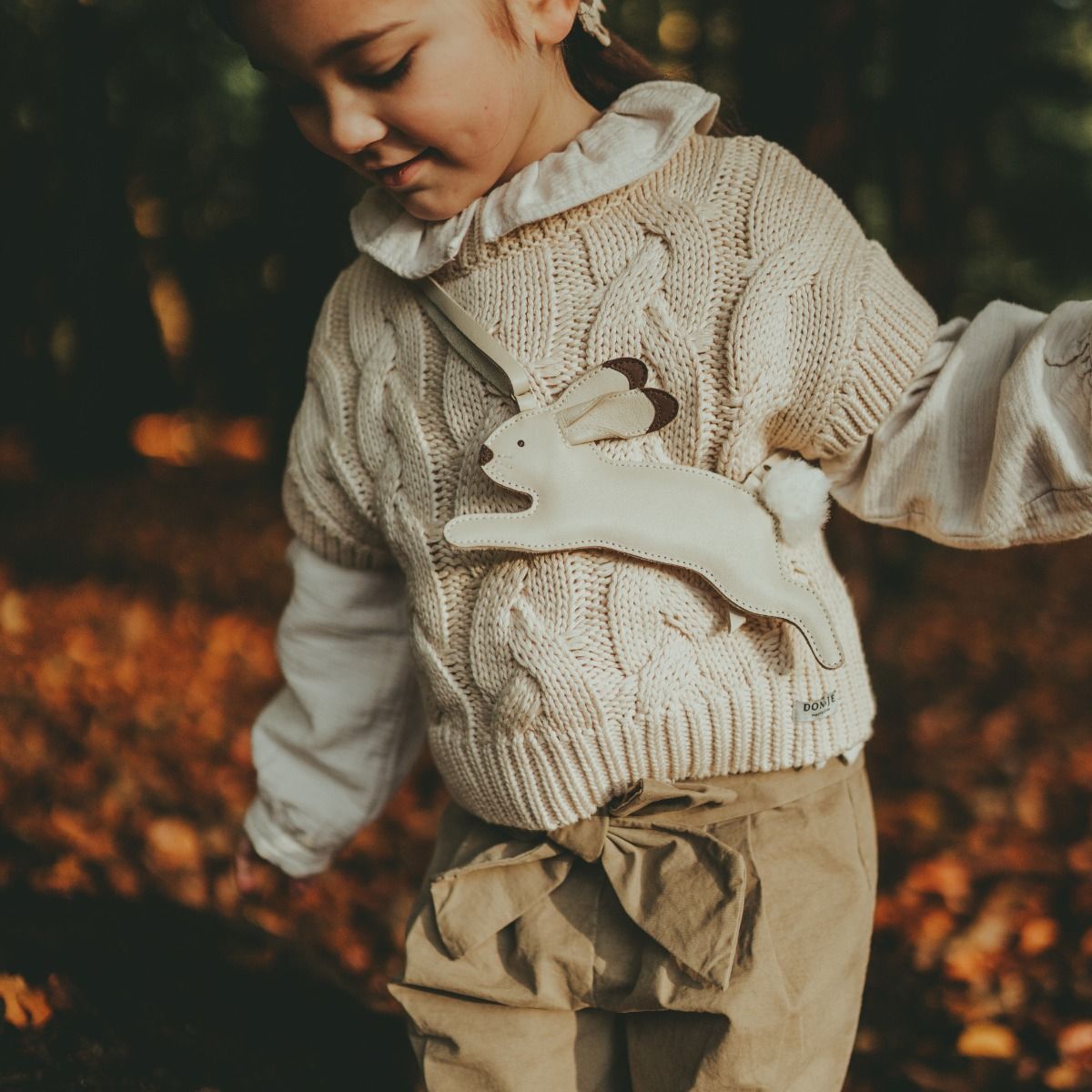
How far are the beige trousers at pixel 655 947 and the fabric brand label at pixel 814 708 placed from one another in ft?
0.30

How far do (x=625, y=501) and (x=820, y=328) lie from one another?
297mm

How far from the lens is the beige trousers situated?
125 centimetres

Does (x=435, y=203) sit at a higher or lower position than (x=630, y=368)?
higher

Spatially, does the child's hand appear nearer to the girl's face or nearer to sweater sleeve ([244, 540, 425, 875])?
sweater sleeve ([244, 540, 425, 875])

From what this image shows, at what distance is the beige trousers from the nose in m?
0.81

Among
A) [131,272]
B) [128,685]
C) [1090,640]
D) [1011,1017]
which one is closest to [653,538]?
[1011,1017]

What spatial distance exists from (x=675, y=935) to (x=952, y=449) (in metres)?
0.66

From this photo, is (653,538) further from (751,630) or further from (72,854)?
(72,854)

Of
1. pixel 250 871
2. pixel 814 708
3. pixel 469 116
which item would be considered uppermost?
pixel 469 116

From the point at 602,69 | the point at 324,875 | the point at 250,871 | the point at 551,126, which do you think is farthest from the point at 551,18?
the point at 324,875

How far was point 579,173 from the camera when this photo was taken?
4.12 feet

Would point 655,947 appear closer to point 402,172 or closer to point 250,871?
point 250,871

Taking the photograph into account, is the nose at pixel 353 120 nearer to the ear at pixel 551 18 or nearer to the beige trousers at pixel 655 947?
the ear at pixel 551 18

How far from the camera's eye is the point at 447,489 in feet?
4.35
